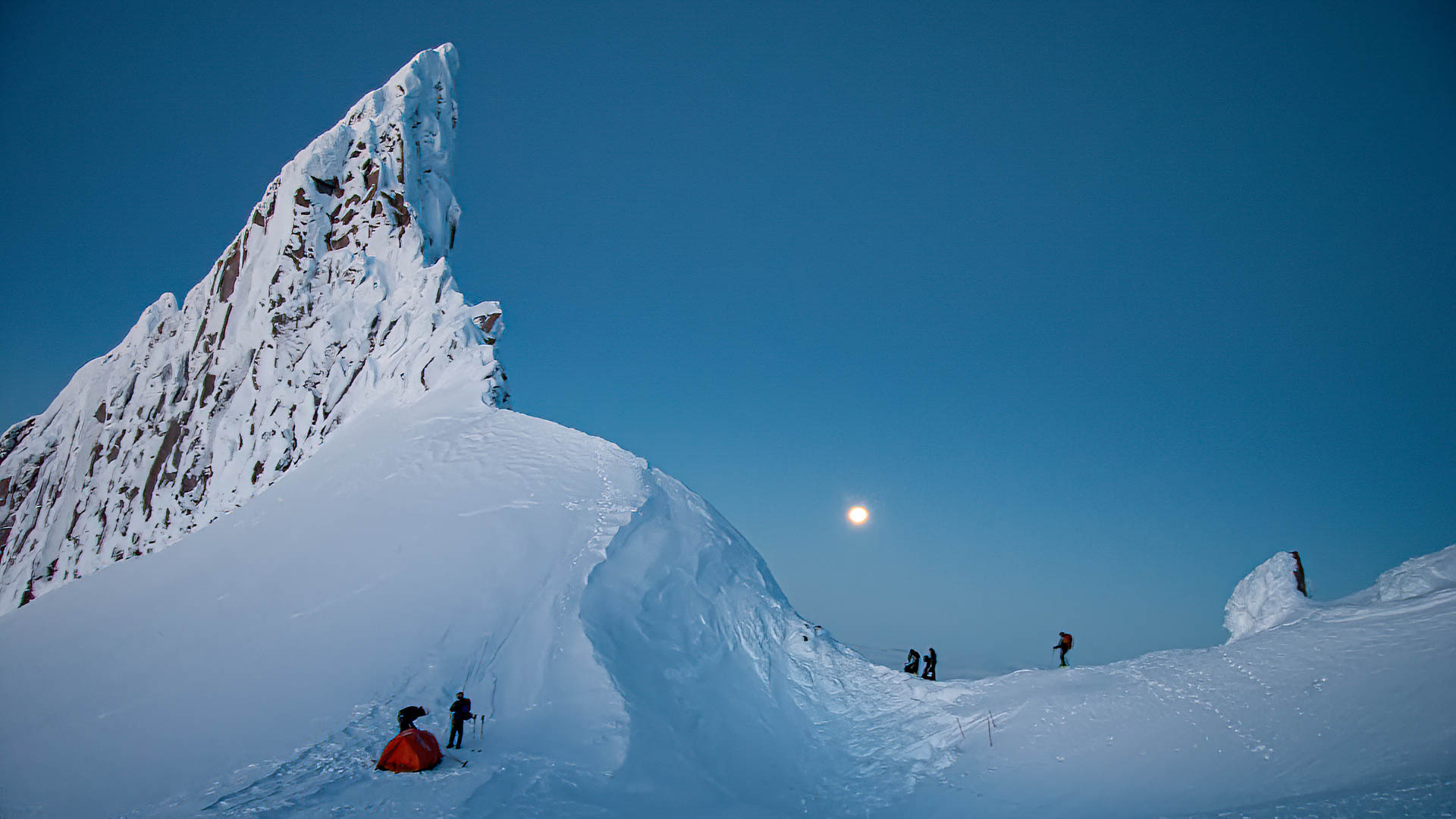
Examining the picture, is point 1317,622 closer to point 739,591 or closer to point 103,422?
point 739,591

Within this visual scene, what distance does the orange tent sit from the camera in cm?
1071

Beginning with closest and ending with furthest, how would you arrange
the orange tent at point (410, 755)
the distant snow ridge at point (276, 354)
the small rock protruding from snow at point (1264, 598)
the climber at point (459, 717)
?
the orange tent at point (410, 755)
the climber at point (459, 717)
the small rock protruding from snow at point (1264, 598)
the distant snow ridge at point (276, 354)

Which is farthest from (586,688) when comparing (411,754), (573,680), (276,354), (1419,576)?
(276,354)

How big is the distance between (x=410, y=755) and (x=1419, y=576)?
69.3 ft

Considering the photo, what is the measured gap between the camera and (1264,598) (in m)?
20.6

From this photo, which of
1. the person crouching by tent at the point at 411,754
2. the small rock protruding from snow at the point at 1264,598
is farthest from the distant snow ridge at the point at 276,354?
the small rock protruding from snow at the point at 1264,598

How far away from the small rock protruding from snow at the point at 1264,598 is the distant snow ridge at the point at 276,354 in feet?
90.0

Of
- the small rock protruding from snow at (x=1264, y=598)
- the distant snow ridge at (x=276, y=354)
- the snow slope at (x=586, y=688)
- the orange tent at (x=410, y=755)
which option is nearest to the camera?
the snow slope at (x=586, y=688)

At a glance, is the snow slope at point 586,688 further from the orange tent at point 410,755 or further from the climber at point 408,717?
the climber at point 408,717

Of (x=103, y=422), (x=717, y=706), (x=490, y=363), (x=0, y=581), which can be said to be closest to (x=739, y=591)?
(x=717, y=706)

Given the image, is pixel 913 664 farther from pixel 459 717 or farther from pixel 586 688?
pixel 459 717

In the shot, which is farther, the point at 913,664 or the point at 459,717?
the point at 913,664

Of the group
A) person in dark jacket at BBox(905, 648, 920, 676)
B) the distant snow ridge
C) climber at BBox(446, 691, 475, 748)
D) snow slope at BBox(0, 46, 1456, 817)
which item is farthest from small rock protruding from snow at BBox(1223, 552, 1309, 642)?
the distant snow ridge

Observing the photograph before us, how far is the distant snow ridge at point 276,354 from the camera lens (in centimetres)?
3212
